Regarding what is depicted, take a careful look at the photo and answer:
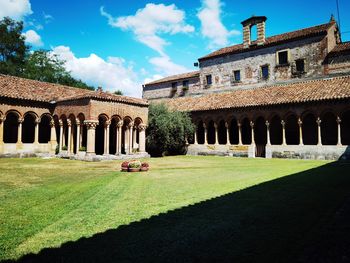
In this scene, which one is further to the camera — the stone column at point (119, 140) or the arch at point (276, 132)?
the arch at point (276, 132)

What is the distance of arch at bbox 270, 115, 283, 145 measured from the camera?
1010 inches

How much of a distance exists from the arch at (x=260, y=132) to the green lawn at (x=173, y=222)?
57.6 ft

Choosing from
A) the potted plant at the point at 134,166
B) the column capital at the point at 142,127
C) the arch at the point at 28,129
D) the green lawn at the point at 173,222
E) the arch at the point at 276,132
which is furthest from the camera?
the arch at the point at 276,132

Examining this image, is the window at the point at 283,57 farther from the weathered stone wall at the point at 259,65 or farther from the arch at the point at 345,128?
the arch at the point at 345,128

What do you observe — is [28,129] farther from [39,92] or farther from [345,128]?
[345,128]

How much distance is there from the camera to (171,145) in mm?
26359

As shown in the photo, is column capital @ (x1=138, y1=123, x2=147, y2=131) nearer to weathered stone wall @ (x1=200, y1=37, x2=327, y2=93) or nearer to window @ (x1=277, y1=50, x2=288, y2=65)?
weathered stone wall @ (x1=200, y1=37, x2=327, y2=93)

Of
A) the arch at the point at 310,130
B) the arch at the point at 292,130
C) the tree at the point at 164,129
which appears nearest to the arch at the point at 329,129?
the arch at the point at 310,130

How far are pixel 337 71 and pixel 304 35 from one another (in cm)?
462

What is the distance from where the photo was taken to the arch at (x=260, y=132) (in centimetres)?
2647

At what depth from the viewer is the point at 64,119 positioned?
2372 cm

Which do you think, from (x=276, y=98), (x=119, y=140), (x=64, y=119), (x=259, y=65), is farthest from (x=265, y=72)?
(x=64, y=119)

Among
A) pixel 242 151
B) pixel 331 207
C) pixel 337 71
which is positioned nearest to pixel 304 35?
pixel 337 71

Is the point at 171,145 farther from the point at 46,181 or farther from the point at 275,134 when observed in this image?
the point at 46,181
